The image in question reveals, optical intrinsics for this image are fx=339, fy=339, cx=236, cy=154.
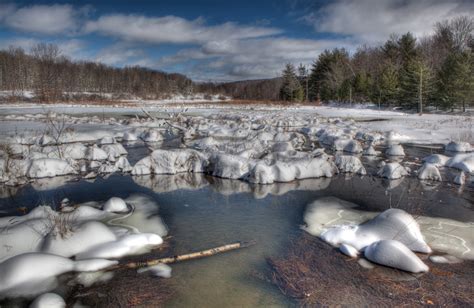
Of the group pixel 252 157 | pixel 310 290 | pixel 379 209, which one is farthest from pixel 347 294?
pixel 252 157

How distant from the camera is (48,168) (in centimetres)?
888

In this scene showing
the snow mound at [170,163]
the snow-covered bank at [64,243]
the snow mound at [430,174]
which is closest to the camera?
the snow-covered bank at [64,243]

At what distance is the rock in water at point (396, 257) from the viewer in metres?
4.20

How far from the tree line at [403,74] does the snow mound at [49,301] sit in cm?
2744

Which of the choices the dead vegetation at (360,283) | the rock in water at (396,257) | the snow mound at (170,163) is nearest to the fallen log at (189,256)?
the dead vegetation at (360,283)

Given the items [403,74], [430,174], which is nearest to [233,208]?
[430,174]

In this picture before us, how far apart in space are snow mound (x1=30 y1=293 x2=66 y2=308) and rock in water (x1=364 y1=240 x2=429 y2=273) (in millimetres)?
3719

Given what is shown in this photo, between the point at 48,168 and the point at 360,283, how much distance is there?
8.14 m

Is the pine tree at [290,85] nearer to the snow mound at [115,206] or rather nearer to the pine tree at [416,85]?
the pine tree at [416,85]

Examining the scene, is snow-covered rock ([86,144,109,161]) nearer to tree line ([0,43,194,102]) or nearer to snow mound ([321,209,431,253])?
snow mound ([321,209,431,253])

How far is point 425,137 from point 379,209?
10986mm

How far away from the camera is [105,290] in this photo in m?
3.81

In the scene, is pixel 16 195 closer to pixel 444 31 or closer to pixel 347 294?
pixel 347 294

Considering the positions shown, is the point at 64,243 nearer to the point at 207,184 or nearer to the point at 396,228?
the point at 207,184
